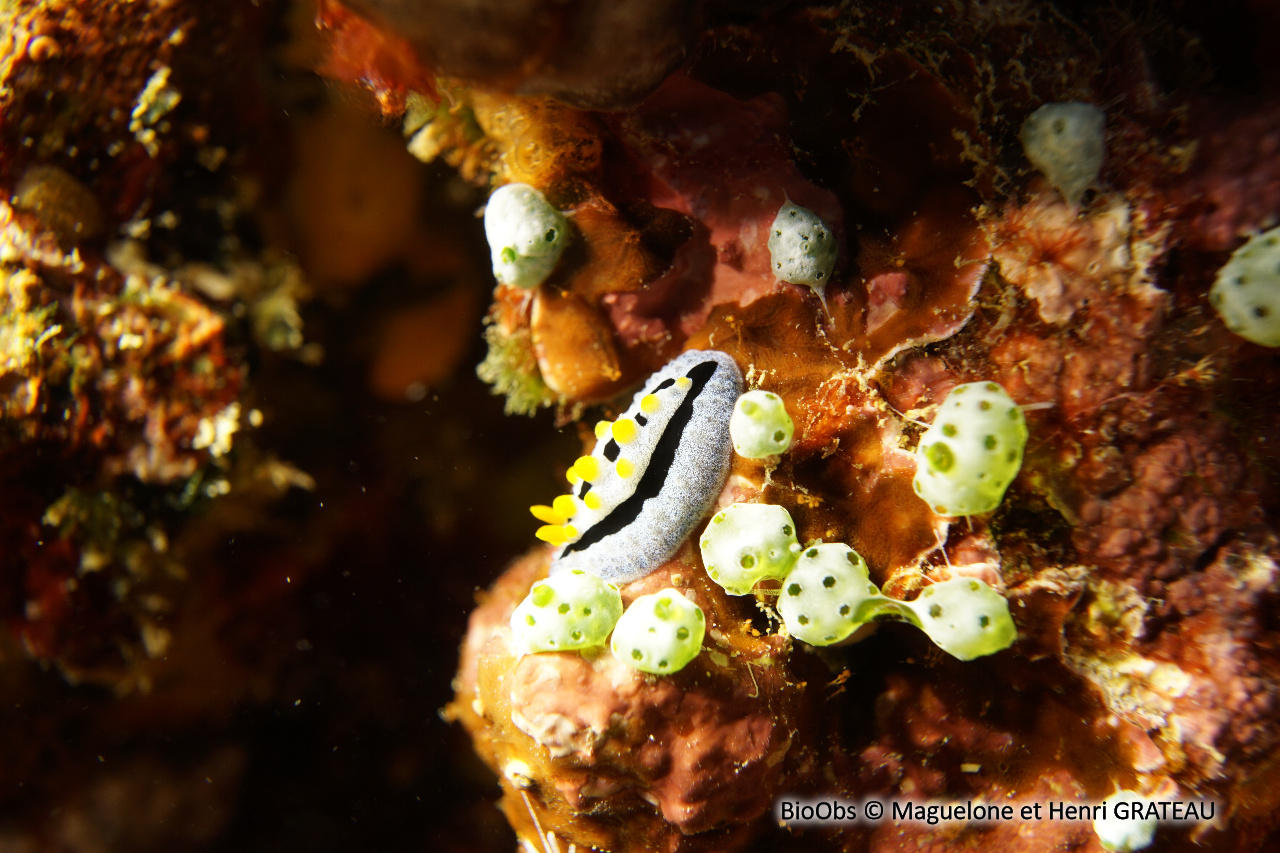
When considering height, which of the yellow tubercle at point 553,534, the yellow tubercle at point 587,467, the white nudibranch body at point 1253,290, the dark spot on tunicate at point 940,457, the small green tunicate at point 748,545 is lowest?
the yellow tubercle at point 553,534

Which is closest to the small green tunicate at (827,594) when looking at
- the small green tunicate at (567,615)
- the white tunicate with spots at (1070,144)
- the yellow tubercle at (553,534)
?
the small green tunicate at (567,615)

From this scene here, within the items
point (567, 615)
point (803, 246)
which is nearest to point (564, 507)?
point (567, 615)

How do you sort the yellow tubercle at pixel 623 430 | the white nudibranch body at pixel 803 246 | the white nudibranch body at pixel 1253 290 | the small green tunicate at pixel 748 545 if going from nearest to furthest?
the white nudibranch body at pixel 1253 290, the small green tunicate at pixel 748 545, the white nudibranch body at pixel 803 246, the yellow tubercle at pixel 623 430

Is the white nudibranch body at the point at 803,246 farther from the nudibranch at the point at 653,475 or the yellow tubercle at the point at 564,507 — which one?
the yellow tubercle at the point at 564,507

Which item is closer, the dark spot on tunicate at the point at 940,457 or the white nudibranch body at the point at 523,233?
the dark spot on tunicate at the point at 940,457

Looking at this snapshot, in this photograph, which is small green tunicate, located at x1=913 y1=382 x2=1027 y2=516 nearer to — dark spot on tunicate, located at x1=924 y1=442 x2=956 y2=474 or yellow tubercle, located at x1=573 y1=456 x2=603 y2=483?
dark spot on tunicate, located at x1=924 y1=442 x2=956 y2=474

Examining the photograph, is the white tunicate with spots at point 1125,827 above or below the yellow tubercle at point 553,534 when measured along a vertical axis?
below

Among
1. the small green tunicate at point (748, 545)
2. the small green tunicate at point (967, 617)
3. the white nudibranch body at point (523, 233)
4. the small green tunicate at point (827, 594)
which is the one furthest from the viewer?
the white nudibranch body at point (523, 233)
